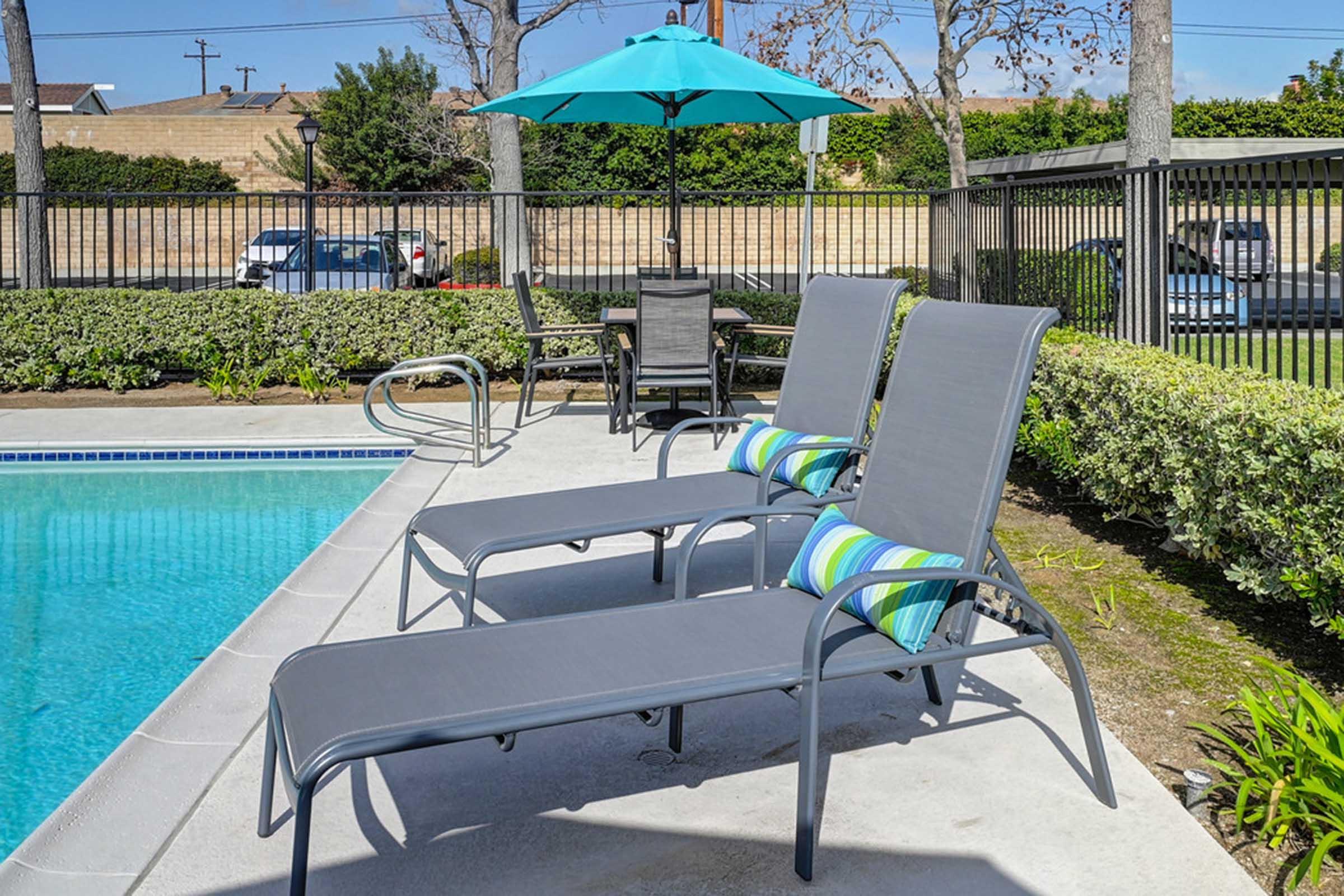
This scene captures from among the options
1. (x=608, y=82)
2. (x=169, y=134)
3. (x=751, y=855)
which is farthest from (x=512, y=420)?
(x=169, y=134)

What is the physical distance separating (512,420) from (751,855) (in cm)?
678

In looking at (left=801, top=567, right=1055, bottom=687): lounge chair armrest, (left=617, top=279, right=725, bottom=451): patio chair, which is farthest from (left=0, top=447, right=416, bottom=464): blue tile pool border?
(left=801, top=567, right=1055, bottom=687): lounge chair armrest

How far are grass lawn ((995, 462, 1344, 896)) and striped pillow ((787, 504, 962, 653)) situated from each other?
2.63 ft

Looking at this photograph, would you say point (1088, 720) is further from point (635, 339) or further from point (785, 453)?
point (635, 339)

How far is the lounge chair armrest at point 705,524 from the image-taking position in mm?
3697

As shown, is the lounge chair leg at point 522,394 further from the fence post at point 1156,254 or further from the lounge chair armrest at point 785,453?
the lounge chair armrest at point 785,453

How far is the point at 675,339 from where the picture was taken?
8305 mm

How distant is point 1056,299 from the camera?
7840 millimetres

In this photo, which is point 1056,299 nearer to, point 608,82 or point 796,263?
point 608,82

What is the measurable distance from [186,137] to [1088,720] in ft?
142

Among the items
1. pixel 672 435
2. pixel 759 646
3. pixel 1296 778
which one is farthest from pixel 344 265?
pixel 1296 778

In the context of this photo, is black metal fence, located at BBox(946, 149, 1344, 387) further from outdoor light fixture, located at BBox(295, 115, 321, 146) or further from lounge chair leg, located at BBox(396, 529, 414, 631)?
outdoor light fixture, located at BBox(295, 115, 321, 146)

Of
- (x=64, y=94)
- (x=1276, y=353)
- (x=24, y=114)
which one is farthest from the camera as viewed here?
(x=64, y=94)

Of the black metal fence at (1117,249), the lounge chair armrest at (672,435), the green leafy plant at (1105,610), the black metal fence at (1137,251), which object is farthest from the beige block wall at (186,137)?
the green leafy plant at (1105,610)
